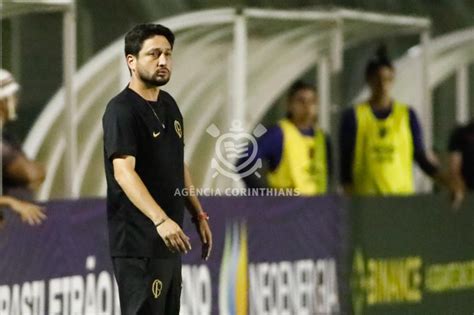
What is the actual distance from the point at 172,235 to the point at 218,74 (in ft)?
10.9

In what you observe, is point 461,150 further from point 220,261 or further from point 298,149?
point 220,261

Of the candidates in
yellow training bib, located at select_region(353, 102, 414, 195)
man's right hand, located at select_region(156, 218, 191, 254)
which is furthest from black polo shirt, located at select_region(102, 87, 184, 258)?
yellow training bib, located at select_region(353, 102, 414, 195)

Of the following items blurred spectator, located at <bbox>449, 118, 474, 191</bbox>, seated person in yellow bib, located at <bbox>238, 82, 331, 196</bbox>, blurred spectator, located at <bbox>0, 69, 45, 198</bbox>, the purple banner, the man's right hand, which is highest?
blurred spectator, located at <bbox>449, 118, 474, 191</bbox>

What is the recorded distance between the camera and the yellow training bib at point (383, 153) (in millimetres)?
11281

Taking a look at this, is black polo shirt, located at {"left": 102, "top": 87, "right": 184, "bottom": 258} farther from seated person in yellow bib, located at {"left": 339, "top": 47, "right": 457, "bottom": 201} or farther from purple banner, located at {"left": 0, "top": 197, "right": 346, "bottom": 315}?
seated person in yellow bib, located at {"left": 339, "top": 47, "right": 457, "bottom": 201}

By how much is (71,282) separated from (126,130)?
72.7 inches

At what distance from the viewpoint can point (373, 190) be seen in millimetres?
11469

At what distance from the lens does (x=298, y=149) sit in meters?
10.7

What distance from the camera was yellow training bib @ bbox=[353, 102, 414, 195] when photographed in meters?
11.3

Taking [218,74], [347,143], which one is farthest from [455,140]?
[218,74]

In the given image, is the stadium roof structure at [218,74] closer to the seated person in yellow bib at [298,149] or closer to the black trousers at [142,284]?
the seated person in yellow bib at [298,149]

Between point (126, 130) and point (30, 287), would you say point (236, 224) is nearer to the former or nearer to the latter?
point (30, 287)

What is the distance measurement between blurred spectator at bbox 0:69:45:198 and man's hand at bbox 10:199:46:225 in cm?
7

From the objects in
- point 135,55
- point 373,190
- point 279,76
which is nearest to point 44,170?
point 135,55
